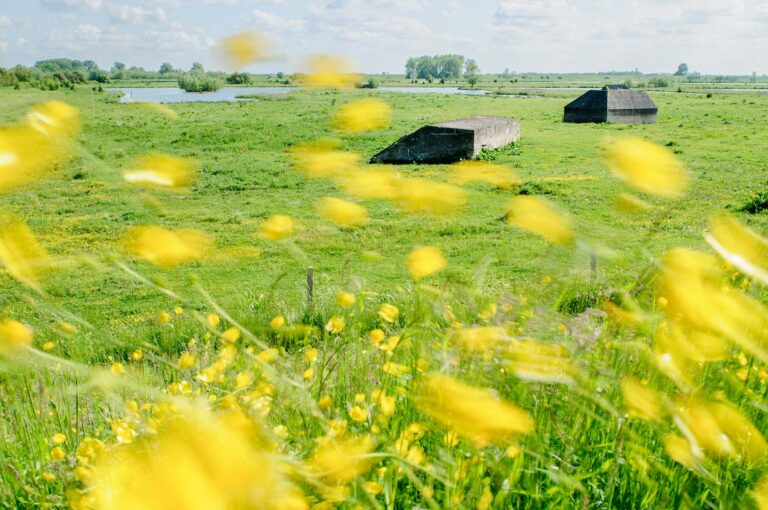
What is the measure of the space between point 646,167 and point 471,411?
0.78 metres

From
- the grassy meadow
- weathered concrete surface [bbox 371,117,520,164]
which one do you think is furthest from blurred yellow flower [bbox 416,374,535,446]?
weathered concrete surface [bbox 371,117,520,164]

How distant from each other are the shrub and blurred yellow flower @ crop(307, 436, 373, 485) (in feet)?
3.71

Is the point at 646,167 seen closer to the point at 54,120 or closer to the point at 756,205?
the point at 54,120

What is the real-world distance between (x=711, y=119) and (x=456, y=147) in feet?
72.2

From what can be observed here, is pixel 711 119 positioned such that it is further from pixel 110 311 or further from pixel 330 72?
pixel 330 72

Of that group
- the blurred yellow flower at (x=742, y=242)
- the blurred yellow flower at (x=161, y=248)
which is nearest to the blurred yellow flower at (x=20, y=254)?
the blurred yellow flower at (x=161, y=248)

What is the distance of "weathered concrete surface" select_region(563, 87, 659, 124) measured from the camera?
36188 millimetres

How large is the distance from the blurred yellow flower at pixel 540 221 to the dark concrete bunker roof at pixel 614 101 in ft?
122

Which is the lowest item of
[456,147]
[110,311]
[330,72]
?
[110,311]

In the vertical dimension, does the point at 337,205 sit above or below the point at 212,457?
above

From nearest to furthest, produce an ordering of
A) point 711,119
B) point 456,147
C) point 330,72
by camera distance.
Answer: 1. point 330,72
2. point 456,147
3. point 711,119

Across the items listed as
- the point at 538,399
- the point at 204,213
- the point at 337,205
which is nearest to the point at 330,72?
the point at 337,205

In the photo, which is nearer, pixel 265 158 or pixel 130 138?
pixel 265 158

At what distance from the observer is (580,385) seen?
1579 millimetres
